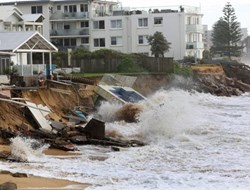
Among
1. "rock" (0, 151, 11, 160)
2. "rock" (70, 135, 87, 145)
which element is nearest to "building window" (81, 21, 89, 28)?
"rock" (70, 135, 87, 145)

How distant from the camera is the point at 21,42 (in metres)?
40.8

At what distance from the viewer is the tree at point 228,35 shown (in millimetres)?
Result: 100375

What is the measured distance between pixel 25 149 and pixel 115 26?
58.3 meters

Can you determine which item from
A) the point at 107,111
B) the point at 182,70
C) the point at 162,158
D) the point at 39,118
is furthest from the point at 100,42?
the point at 162,158

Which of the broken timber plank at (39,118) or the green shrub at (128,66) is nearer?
the broken timber plank at (39,118)

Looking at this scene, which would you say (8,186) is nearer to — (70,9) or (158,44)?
(158,44)

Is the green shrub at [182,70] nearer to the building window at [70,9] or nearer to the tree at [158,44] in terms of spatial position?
the tree at [158,44]

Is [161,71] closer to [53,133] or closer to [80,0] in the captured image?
[80,0]

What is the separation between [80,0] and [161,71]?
25.1m

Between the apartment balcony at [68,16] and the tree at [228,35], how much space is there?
29099 millimetres

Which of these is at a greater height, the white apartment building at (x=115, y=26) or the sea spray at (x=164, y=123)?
the white apartment building at (x=115, y=26)

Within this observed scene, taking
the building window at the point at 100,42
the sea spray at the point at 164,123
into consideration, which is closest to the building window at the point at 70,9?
the building window at the point at 100,42

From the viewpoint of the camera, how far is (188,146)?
24.7m

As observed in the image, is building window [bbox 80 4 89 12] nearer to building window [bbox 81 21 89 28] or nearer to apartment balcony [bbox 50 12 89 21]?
apartment balcony [bbox 50 12 89 21]
